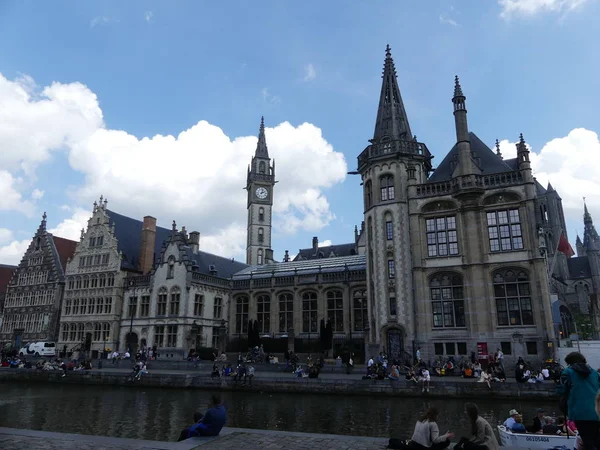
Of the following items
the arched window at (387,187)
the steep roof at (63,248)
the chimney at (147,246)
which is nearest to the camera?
the arched window at (387,187)

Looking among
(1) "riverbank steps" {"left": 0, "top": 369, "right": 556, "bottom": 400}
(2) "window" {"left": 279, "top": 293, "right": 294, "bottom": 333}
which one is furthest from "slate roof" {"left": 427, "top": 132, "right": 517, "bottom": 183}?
(2) "window" {"left": 279, "top": 293, "right": 294, "bottom": 333}

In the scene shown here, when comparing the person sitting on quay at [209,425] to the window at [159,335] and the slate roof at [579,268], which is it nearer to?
the window at [159,335]

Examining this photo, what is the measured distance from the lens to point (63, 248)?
6544cm

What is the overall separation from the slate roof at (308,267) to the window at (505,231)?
51.0 ft

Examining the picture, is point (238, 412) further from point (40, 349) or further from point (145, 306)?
point (40, 349)

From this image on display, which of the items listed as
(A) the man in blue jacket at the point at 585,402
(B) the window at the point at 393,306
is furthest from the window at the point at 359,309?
(A) the man in blue jacket at the point at 585,402

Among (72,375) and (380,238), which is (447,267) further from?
(72,375)

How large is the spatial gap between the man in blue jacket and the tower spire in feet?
124

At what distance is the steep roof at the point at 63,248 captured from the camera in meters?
63.3

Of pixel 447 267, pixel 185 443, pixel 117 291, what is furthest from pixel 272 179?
pixel 185 443

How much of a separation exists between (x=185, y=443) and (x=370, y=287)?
32.8 m

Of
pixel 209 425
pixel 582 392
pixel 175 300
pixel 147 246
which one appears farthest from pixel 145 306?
pixel 582 392

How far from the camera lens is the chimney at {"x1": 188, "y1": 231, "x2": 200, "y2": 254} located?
57.5 metres

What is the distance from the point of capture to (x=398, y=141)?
4206cm
